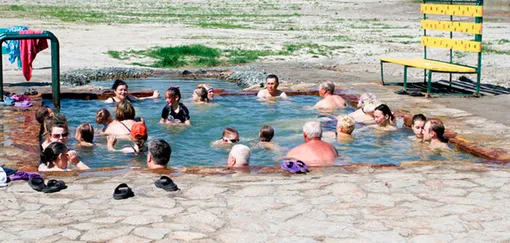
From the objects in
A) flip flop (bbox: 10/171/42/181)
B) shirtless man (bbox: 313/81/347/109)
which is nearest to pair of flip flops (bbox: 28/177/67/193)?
flip flop (bbox: 10/171/42/181)

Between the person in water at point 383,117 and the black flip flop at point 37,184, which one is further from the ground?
the person in water at point 383,117

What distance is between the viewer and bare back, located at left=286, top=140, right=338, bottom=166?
9.36m

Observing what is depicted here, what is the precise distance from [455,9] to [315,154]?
7187 millimetres

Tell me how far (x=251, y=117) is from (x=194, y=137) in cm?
187

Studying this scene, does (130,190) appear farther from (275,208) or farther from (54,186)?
(275,208)

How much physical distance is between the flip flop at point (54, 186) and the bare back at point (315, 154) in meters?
3.06

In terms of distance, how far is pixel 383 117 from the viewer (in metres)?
12.0

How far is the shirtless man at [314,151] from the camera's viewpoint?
30.8 feet

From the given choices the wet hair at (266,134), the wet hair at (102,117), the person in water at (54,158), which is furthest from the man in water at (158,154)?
the wet hair at (102,117)

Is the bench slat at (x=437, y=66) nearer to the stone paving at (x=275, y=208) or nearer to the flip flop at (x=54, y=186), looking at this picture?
the stone paving at (x=275, y=208)

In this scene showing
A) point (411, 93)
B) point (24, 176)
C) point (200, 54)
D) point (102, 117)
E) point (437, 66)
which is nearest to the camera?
point (24, 176)

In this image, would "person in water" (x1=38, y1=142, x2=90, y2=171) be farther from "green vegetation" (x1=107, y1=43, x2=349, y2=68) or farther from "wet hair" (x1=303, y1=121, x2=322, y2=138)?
"green vegetation" (x1=107, y1=43, x2=349, y2=68)

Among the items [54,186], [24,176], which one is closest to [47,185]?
[54,186]

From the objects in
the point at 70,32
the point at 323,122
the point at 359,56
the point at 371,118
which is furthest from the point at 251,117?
the point at 70,32
